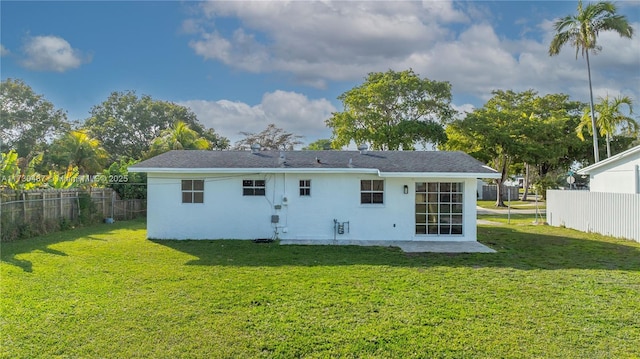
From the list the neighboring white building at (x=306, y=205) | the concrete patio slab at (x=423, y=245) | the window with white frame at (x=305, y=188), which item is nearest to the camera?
the concrete patio slab at (x=423, y=245)

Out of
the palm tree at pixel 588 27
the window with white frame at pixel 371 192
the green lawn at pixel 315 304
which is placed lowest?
the green lawn at pixel 315 304

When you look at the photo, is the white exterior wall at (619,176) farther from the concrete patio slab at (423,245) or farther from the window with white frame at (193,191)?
the window with white frame at (193,191)

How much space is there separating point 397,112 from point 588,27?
12.9 m

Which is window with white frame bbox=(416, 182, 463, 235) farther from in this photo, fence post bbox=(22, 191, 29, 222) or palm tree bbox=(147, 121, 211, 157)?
palm tree bbox=(147, 121, 211, 157)

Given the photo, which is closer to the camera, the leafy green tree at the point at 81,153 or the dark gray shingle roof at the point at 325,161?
the dark gray shingle roof at the point at 325,161

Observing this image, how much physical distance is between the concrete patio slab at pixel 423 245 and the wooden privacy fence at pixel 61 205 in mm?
9353

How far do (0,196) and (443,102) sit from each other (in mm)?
27599

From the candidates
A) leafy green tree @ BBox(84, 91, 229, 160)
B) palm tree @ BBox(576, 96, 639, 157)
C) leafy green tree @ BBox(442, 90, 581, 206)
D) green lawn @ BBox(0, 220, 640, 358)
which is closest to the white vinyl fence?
green lawn @ BBox(0, 220, 640, 358)

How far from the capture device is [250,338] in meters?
5.20

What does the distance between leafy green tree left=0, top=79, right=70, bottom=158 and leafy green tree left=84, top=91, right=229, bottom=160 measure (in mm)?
4210

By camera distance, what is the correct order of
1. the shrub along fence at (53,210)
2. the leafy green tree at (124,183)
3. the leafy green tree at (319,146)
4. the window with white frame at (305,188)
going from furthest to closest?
the leafy green tree at (319,146) < the leafy green tree at (124,183) < the window with white frame at (305,188) < the shrub along fence at (53,210)

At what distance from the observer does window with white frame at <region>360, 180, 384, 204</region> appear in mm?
13773

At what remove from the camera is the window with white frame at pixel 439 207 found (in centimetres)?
1379

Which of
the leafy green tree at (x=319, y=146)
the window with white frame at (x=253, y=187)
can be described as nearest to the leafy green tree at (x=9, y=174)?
the window with white frame at (x=253, y=187)
